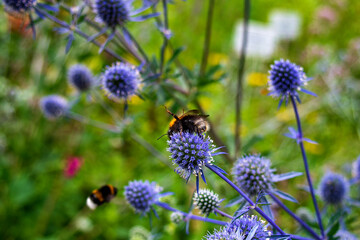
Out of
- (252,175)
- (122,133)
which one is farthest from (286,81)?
(122,133)

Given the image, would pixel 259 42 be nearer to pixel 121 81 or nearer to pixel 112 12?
pixel 112 12

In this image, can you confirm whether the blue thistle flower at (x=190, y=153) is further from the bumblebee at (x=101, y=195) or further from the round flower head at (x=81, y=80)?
the round flower head at (x=81, y=80)

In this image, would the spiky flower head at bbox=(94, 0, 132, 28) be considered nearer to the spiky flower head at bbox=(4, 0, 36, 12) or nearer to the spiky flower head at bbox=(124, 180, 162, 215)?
the spiky flower head at bbox=(4, 0, 36, 12)

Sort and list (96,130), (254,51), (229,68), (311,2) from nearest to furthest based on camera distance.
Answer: (96,130), (229,68), (254,51), (311,2)

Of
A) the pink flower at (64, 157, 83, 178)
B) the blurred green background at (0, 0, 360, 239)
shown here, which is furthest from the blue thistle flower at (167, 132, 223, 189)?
the pink flower at (64, 157, 83, 178)

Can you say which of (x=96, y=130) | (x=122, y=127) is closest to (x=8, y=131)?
(x=96, y=130)

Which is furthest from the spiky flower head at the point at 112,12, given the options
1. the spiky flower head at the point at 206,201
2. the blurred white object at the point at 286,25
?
the blurred white object at the point at 286,25

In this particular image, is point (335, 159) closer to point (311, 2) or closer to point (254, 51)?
point (254, 51)
